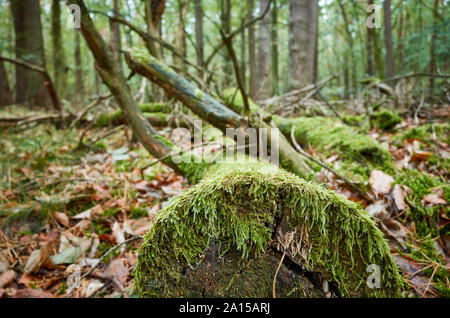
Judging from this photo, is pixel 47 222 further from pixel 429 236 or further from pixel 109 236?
pixel 429 236

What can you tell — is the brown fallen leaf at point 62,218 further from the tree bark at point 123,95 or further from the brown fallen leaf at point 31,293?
the tree bark at point 123,95

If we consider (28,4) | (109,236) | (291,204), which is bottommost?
(109,236)

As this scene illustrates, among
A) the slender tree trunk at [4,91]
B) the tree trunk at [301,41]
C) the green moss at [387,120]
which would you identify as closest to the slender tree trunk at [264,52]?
the tree trunk at [301,41]

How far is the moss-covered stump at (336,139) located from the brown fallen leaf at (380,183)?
66 cm

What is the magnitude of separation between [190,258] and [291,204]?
1.63 feet

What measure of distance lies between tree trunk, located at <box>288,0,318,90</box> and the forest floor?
2902 millimetres

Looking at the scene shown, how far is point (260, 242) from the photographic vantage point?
109cm

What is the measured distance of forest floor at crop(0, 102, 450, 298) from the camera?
1.70 metres

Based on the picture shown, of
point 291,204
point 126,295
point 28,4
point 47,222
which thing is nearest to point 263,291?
point 291,204

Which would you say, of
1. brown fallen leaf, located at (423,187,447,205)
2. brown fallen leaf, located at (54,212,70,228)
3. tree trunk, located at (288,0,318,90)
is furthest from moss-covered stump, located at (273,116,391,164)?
brown fallen leaf, located at (54,212,70,228)

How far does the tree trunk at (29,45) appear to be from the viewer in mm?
7852

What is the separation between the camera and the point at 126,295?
5.49ft

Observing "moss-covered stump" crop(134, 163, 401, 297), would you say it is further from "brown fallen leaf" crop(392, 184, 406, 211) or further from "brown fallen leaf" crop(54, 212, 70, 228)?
"brown fallen leaf" crop(54, 212, 70, 228)
